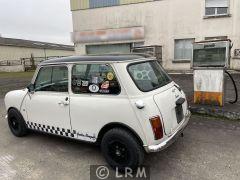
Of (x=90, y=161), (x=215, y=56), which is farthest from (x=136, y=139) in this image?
(x=215, y=56)

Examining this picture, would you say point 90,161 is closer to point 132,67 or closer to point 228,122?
point 132,67

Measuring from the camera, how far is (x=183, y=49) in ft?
49.7

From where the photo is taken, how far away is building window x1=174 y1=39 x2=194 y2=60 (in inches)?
590

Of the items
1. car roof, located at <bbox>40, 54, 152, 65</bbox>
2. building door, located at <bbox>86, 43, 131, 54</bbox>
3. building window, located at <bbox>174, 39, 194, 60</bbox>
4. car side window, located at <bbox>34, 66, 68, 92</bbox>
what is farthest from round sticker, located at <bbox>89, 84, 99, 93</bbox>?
building door, located at <bbox>86, 43, 131, 54</bbox>

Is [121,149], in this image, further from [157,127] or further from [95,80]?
[95,80]

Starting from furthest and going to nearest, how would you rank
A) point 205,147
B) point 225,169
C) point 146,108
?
point 205,147 < point 225,169 < point 146,108

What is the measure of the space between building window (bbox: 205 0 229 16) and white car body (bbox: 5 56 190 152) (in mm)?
12116

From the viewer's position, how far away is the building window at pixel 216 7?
1395cm

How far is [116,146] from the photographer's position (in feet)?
11.3

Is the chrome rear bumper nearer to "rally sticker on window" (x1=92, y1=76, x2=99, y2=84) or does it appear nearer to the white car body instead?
the white car body

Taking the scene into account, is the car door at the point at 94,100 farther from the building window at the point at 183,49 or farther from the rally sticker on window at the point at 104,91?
the building window at the point at 183,49

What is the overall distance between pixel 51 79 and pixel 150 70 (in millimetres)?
1807

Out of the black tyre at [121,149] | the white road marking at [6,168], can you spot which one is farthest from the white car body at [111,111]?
the white road marking at [6,168]

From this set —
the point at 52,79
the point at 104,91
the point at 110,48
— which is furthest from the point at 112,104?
the point at 110,48
